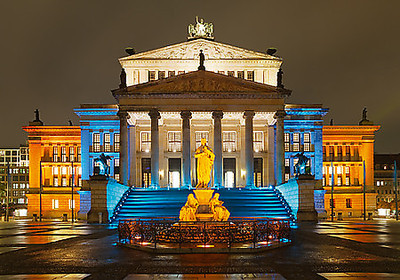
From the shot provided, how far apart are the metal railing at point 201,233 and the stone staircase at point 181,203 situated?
2097cm

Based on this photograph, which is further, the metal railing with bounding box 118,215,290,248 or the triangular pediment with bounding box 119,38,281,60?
the triangular pediment with bounding box 119,38,281,60

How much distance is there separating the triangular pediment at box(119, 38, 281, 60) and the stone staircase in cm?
2327

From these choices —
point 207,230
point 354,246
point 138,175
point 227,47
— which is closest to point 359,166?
point 227,47

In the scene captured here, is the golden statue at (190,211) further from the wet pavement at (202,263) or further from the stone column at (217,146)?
the stone column at (217,146)

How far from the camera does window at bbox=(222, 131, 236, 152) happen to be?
7744cm

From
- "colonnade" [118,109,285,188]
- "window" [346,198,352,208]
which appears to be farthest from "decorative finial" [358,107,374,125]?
"colonnade" [118,109,285,188]

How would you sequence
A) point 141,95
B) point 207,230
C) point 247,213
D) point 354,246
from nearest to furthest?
point 207,230 → point 354,246 → point 247,213 → point 141,95

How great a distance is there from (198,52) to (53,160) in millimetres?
31262

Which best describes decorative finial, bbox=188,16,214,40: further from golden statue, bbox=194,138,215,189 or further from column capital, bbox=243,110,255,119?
golden statue, bbox=194,138,215,189

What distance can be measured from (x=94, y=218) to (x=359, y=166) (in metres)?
50.5

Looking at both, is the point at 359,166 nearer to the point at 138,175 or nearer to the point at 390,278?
the point at 138,175

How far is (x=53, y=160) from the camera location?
8312 cm

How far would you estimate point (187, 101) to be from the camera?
2562 inches

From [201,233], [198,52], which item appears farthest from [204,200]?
[198,52]
